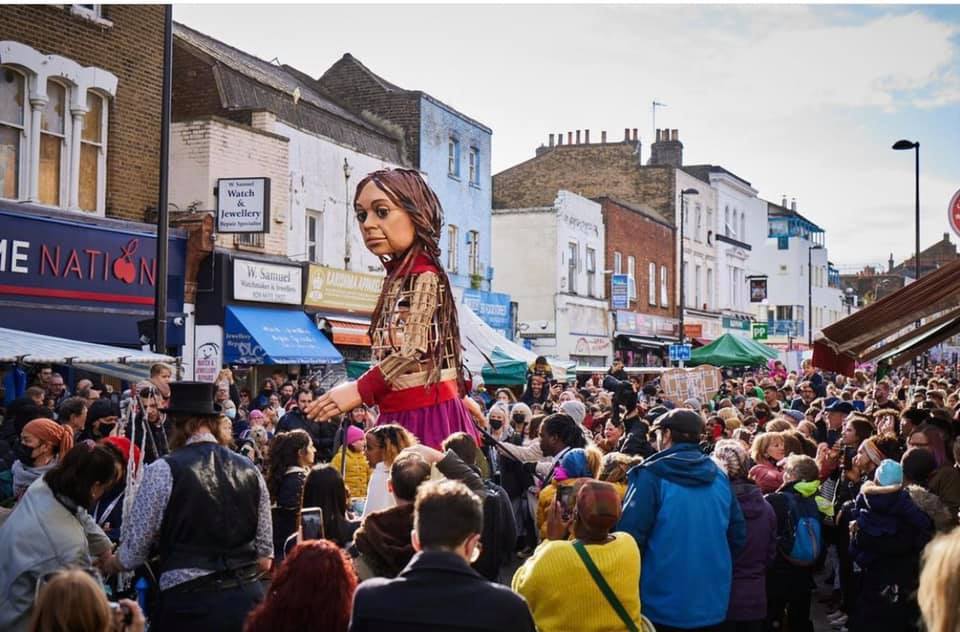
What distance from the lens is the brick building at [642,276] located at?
40562mm

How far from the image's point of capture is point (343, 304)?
24359mm

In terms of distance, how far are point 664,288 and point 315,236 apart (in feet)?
81.4

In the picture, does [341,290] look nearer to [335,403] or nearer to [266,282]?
[266,282]

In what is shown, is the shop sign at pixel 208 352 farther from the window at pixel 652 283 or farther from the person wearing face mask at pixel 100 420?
the window at pixel 652 283

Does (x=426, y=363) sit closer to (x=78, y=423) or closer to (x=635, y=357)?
(x=78, y=423)

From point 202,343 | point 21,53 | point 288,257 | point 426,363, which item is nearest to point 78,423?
point 426,363

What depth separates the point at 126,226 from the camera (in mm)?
18469

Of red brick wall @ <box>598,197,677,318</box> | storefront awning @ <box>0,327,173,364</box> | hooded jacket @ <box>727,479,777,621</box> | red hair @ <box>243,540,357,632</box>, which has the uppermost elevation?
red brick wall @ <box>598,197,677,318</box>

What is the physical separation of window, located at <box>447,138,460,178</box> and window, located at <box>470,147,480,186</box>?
93cm

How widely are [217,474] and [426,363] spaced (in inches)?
69.9

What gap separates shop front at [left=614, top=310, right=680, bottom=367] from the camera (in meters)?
41.1

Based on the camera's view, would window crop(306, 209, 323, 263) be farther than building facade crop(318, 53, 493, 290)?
No

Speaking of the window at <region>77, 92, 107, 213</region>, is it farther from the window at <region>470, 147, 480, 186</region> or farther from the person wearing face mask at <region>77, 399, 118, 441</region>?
the window at <region>470, 147, 480, 186</region>

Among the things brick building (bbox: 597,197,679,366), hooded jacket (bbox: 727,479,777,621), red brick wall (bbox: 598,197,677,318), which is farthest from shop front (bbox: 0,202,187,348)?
brick building (bbox: 597,197,679,366)
